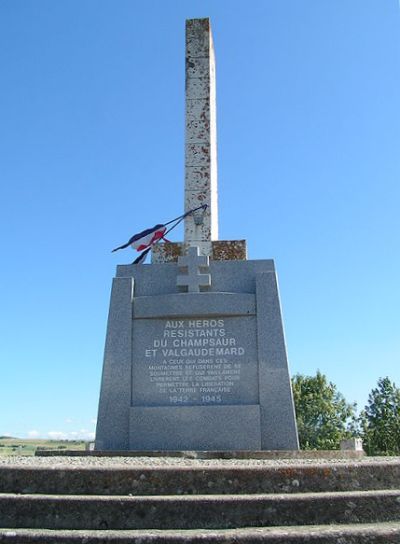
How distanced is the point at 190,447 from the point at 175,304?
220cm

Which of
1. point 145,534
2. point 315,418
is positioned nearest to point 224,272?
point 145,534

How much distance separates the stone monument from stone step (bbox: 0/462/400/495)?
137 inches

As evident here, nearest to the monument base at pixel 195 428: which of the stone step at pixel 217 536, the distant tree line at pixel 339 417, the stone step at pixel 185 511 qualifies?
the stone step at pixel 185 511

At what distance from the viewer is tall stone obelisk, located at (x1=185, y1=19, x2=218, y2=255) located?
10.7 meters

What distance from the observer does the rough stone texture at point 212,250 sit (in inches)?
404

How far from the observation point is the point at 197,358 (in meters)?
9.41

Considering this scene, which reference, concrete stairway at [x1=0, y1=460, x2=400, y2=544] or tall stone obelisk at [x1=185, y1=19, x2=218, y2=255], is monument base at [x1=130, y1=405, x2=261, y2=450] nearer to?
tall stone obelisk at [x1=185, y1=19, x2=218, y2=255]

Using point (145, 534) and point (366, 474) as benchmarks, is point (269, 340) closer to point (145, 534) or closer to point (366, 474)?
point (366, 474)

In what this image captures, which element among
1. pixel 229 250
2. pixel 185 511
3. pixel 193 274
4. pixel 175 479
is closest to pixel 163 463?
pixel 175 479


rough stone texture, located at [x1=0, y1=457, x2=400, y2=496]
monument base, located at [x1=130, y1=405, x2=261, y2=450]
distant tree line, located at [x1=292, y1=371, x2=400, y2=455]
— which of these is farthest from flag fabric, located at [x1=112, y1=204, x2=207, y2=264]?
distant tree line, located at [x1=292, y1=371, x2=400, y2=455]

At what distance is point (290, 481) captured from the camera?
542 centimetres

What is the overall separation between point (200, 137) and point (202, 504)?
24.8 ft

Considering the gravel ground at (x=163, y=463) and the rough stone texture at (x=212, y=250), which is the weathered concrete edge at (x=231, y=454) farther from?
the rough stone texture at (x=212, y=250)

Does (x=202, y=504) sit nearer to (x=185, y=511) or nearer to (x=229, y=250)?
(x=185, y=511)
